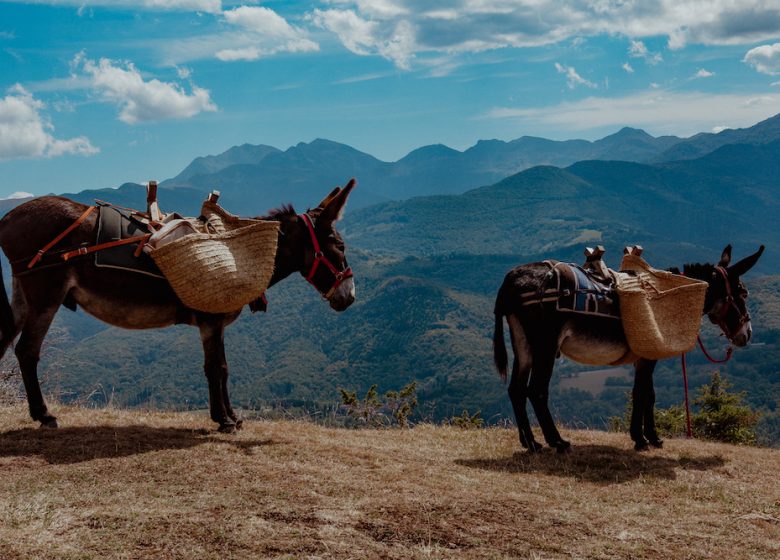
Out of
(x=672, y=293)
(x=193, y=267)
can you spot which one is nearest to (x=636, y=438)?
(x=672, y=293)

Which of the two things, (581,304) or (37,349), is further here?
(581,304)

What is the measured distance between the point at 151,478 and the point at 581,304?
6041mm

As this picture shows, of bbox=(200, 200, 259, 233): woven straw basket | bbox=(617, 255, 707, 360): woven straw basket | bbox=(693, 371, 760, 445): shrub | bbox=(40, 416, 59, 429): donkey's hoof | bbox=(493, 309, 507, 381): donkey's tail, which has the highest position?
bbox=(200, 200, 259, 233): woven straw basket

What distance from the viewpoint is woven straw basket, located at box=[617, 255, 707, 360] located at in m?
10.3

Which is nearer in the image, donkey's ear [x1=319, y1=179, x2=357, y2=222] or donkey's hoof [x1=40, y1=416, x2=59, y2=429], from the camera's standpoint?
donkey's hoof [x1=40, y1=416, x2=59, y2=429]

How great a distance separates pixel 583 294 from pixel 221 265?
497cm

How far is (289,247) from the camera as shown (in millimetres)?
10219

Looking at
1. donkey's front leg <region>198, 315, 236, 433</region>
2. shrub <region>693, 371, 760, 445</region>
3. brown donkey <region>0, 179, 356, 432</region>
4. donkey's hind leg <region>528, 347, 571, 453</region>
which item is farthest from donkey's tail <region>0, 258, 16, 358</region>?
shrub <region>693, 371, 760, 445</region>

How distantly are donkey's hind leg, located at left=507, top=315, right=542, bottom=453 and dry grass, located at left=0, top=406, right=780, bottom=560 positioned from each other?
1.03 ft

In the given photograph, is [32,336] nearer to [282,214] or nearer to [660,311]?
[282,214]

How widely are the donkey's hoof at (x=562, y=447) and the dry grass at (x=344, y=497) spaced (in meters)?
0.24

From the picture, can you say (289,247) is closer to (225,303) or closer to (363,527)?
(225,303)

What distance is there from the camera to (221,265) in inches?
357

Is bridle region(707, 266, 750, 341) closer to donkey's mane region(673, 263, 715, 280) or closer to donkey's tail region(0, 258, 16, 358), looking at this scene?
donkey's mane region(673, 263, 715, 280)
